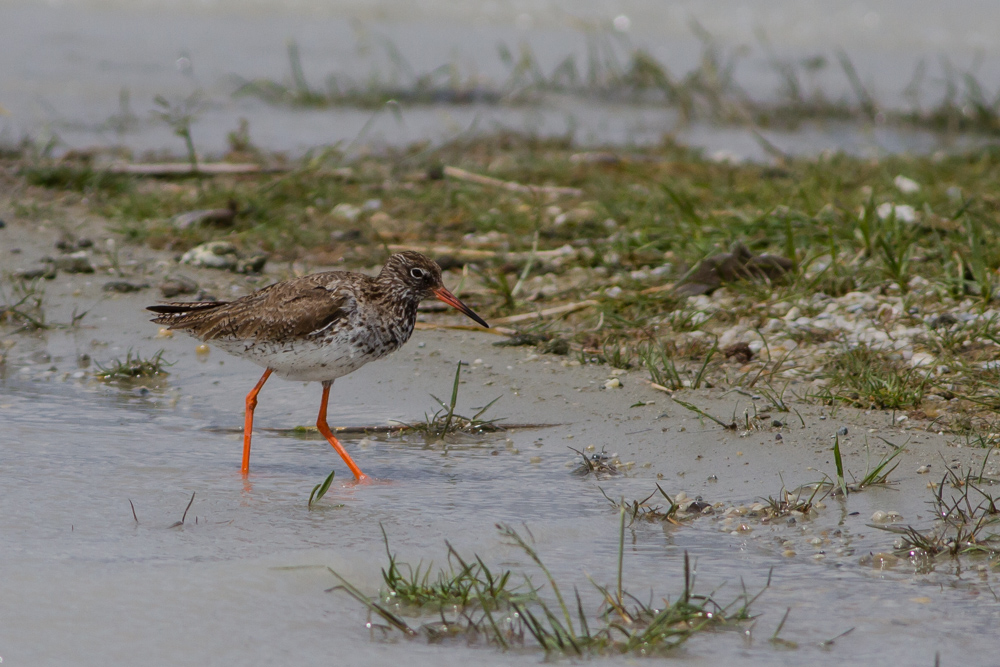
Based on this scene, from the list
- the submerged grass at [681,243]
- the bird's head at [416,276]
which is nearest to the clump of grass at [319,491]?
the submerged grass at [681,243]

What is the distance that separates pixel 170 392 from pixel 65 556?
2.27 meters

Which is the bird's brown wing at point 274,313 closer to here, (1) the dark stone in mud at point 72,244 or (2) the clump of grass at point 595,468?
(2) the clump of grass at point 595,468

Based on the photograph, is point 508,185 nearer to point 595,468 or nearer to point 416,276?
point 416,276

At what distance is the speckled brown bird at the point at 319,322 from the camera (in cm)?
533

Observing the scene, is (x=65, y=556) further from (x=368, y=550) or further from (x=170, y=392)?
(x=170, y=392)

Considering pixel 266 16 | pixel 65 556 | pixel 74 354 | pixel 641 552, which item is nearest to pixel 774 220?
pixel 641 552

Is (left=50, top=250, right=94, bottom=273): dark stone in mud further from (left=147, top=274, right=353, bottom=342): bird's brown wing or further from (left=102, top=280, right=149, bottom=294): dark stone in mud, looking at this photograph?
(left=147, top=274, right=353, bottom=342): bird's brown wing

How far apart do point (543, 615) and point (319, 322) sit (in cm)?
223

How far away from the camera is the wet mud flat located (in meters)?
3.47

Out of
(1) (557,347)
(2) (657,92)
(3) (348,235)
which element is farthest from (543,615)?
(2) (657,92)

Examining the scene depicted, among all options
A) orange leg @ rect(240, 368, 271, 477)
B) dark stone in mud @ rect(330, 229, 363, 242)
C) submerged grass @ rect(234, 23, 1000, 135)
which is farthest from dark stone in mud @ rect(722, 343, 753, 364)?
submerged grass @ rect(234, 23, 1000, 135)

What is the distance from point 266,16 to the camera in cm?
1928

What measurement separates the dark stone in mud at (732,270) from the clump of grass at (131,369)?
10.0 feet

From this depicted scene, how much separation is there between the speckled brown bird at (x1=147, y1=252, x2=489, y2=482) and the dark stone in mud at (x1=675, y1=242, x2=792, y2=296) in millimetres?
1778
